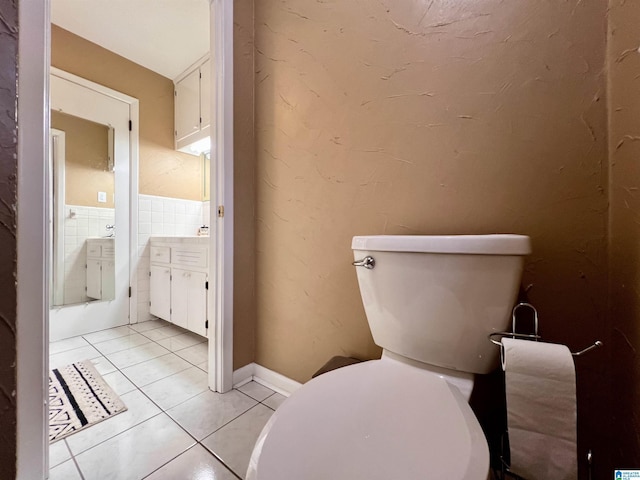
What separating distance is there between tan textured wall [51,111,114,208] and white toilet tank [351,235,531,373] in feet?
7.73

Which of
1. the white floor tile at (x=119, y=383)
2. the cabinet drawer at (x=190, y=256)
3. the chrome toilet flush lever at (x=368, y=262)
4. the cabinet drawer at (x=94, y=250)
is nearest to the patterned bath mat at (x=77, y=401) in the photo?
the white floor tile at (x=119, y=383)

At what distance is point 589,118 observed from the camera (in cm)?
63

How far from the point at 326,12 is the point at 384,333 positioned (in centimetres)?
127

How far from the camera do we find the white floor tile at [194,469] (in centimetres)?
77

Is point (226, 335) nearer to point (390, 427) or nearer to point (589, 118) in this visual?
point (390, 427)

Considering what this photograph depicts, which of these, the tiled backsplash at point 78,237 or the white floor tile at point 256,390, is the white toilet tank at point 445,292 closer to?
the white floor tile at point 256,390

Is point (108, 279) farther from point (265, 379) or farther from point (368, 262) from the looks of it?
point (368, 262)

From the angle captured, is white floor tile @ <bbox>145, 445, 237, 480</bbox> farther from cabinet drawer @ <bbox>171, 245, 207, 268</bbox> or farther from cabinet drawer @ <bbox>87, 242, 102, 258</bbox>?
cabinet drawer @ <bbox>87, 242, 102, 258</bbox>

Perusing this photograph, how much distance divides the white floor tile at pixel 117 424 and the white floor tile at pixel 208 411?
106 millimetres

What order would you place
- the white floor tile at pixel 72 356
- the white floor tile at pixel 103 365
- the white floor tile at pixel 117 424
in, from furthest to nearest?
the white floor tile at pixel 72 356 → the white floor tile at pixel 103 365 → the white floor tile at pixel 117 424

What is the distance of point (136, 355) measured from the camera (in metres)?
1.59

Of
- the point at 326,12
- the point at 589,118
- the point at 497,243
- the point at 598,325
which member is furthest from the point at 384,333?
the point at 326,12

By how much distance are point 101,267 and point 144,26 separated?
6.21 ft

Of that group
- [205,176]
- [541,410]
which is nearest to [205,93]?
[205,176]
